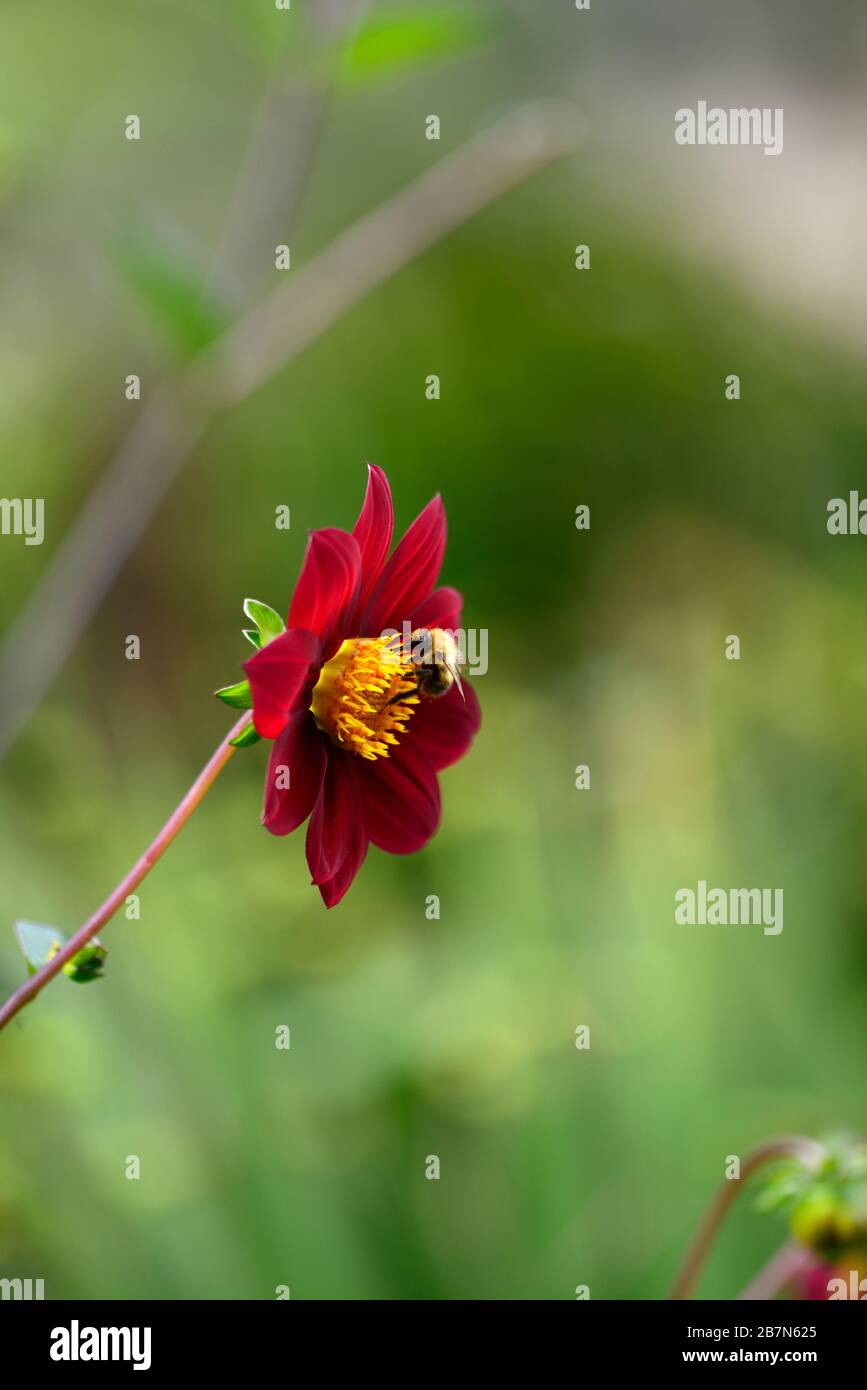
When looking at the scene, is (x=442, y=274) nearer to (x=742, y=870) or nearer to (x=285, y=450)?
(x=285, y=450)

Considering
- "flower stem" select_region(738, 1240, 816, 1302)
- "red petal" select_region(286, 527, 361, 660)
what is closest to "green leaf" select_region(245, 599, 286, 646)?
"red petal" select_region(286, 527, 361, 660)

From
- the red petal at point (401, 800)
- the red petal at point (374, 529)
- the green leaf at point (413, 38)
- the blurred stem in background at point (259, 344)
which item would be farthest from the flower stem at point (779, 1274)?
the green leaf at point (413, 38)

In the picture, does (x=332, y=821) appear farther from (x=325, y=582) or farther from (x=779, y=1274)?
(x=779, y=1274)

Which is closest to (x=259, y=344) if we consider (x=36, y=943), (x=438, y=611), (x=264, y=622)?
(x=438, y=611)

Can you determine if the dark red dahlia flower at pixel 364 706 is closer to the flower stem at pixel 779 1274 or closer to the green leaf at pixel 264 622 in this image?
the green leaf at pixel 264 622

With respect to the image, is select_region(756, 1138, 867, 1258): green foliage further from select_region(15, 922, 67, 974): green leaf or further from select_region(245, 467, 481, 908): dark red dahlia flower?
select_region(15, 922, 67, 974): green leaf

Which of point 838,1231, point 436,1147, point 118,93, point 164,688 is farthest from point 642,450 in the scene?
point 838,1231
